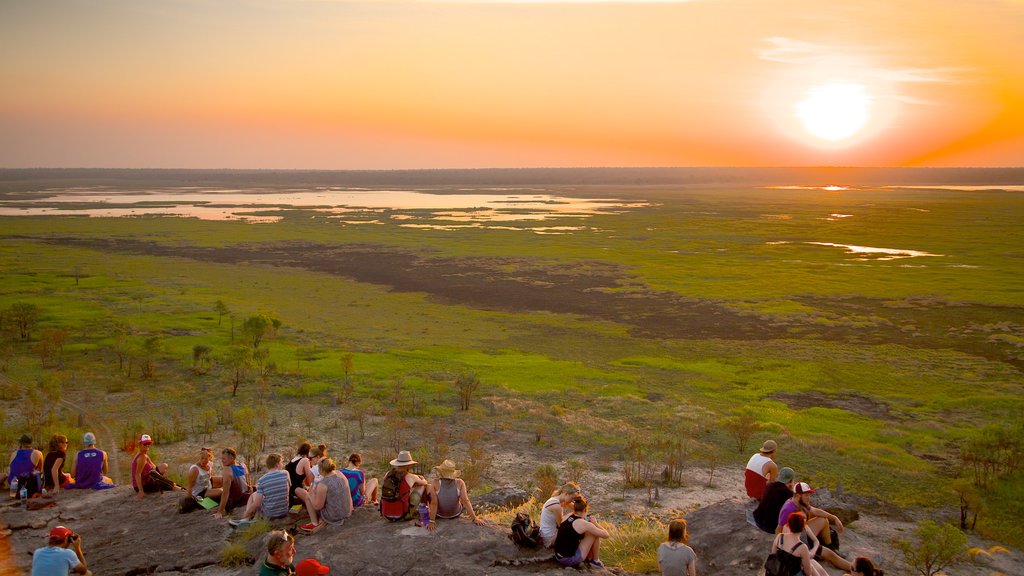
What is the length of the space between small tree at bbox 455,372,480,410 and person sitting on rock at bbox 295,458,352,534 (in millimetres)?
12308

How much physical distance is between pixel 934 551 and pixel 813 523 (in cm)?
410

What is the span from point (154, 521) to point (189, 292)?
3681 centimetres

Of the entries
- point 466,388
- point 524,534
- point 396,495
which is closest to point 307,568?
point 396,495

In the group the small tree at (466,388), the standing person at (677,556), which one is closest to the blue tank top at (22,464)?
the standing person at (677,556)

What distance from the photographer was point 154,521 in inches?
464

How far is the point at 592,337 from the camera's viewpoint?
3472 centimetres

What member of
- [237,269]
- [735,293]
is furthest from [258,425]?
[237,269]

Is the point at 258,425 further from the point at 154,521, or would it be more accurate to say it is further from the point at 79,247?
the point at 79,247

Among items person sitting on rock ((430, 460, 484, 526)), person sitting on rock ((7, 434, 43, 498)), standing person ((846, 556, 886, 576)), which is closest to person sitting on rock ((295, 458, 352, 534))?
person sitting on rock ((430, 460, 484, 526))

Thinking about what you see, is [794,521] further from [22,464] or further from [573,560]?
[22,464]

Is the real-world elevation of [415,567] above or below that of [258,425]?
above

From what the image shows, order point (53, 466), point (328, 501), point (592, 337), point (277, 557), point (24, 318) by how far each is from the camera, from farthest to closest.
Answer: point (592, 337) < point (24, 318) < point (53, 466) < point (328, 501) < point (277, 557)

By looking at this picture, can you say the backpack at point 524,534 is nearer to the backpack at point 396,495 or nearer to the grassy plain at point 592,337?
the backpack at point 396,495

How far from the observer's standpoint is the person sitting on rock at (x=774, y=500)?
414 inches
